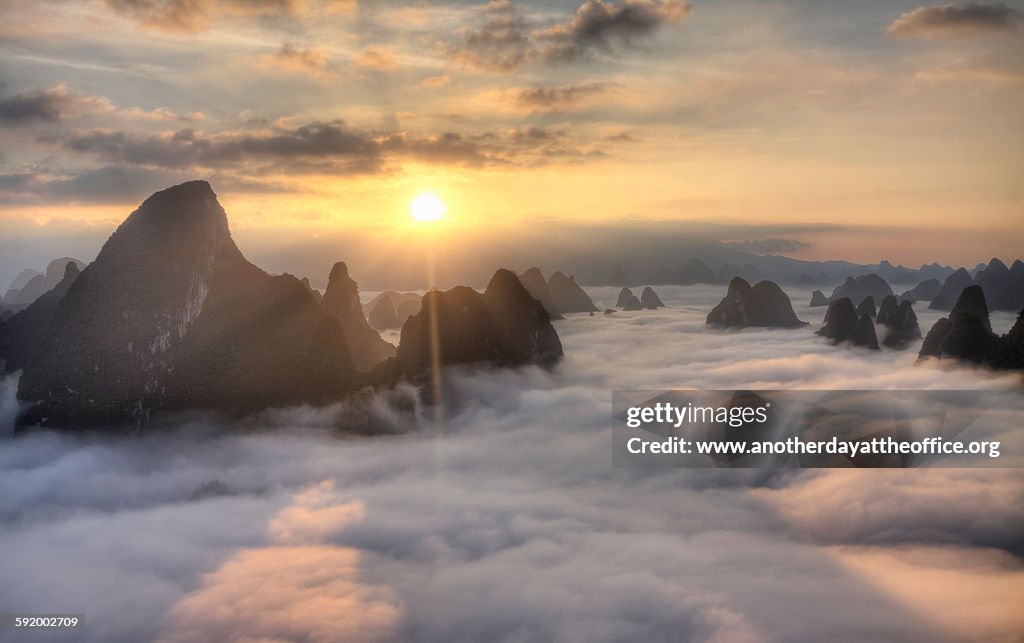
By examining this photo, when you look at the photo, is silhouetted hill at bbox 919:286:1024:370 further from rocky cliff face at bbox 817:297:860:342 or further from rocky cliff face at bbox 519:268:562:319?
rocky cliff face at bbox 519:268:562:319

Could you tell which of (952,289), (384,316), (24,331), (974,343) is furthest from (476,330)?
(952,289)

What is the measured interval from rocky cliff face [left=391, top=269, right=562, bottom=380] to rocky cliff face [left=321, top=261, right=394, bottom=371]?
8.45 meters

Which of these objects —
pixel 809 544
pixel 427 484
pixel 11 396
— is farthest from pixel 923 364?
pixel 11 396

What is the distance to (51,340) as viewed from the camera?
70188mm

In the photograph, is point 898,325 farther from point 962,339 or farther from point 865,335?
point 962,339

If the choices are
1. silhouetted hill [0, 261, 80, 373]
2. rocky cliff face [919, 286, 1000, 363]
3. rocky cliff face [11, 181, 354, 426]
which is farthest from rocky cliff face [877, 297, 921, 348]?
silhouetted hill [0, 261, 80, 373]

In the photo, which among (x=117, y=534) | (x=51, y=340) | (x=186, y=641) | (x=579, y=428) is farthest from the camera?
(x=579, y=428)

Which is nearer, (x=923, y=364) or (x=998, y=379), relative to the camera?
(x=998, y=379)

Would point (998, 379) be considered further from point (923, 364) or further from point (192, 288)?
point (192, 288)

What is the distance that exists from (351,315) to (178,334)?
23652 mm

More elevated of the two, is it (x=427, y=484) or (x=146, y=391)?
(x=146, y=391)

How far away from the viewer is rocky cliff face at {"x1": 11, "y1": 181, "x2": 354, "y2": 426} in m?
67.9

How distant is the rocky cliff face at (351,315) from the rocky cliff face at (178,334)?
10187 millimetres

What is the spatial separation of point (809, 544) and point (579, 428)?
3649cm
